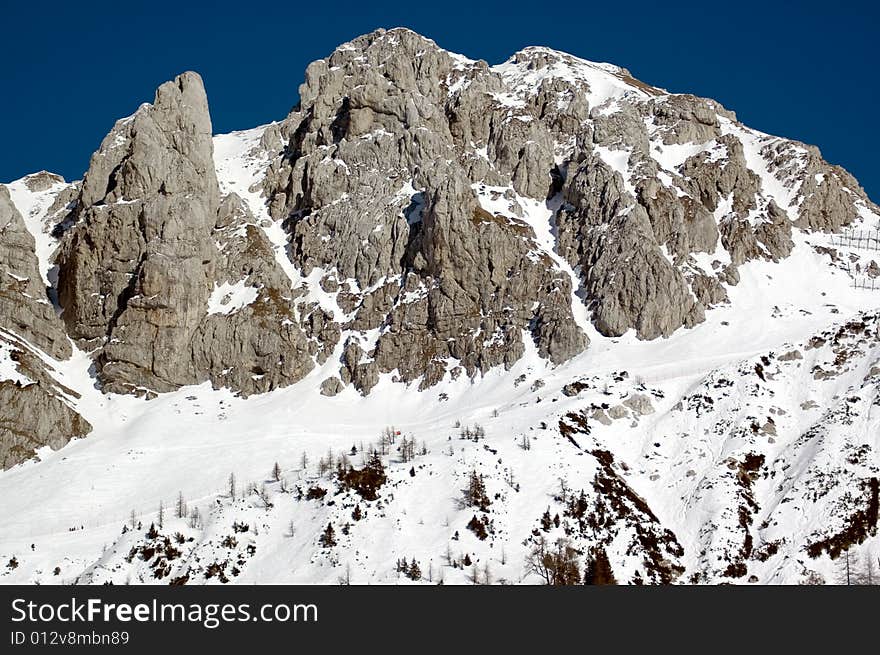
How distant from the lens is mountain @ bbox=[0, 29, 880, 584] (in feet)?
332

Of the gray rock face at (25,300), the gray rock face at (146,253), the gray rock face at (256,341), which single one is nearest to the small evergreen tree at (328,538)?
the gray rock face at (256,341)

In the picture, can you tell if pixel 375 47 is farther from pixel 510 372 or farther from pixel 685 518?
pixel 685 518

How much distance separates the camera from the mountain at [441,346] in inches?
3981

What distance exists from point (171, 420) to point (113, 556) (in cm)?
4645

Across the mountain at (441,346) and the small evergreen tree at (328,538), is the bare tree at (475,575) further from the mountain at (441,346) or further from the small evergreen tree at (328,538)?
the small evergreen tree at (328,538)

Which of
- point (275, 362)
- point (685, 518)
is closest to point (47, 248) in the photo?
point (275, 362)

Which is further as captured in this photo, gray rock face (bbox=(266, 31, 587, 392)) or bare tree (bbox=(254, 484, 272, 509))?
gray rock face (bbox=(266, 31, 587, 392))

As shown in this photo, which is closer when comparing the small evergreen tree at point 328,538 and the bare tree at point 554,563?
the bare tree at point 554,563

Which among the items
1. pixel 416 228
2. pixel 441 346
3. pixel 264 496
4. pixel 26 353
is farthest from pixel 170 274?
pixel 264 496

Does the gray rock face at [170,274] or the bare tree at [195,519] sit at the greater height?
the gray rock face at [170,274]

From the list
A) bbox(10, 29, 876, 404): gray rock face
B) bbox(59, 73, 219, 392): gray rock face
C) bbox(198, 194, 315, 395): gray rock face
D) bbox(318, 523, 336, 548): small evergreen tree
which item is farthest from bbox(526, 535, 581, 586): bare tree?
Answer: bbox(59, 73, 219, 392): gray rock face

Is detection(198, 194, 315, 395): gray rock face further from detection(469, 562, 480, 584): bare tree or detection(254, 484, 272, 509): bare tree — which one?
detection(469, 562, 480, 584): bare tree

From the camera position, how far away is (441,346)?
5965 inches

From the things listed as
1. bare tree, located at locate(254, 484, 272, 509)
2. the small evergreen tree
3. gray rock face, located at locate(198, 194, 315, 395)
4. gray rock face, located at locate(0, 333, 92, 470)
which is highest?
gray rock face, located at locate(198, 194, 315, 395)
